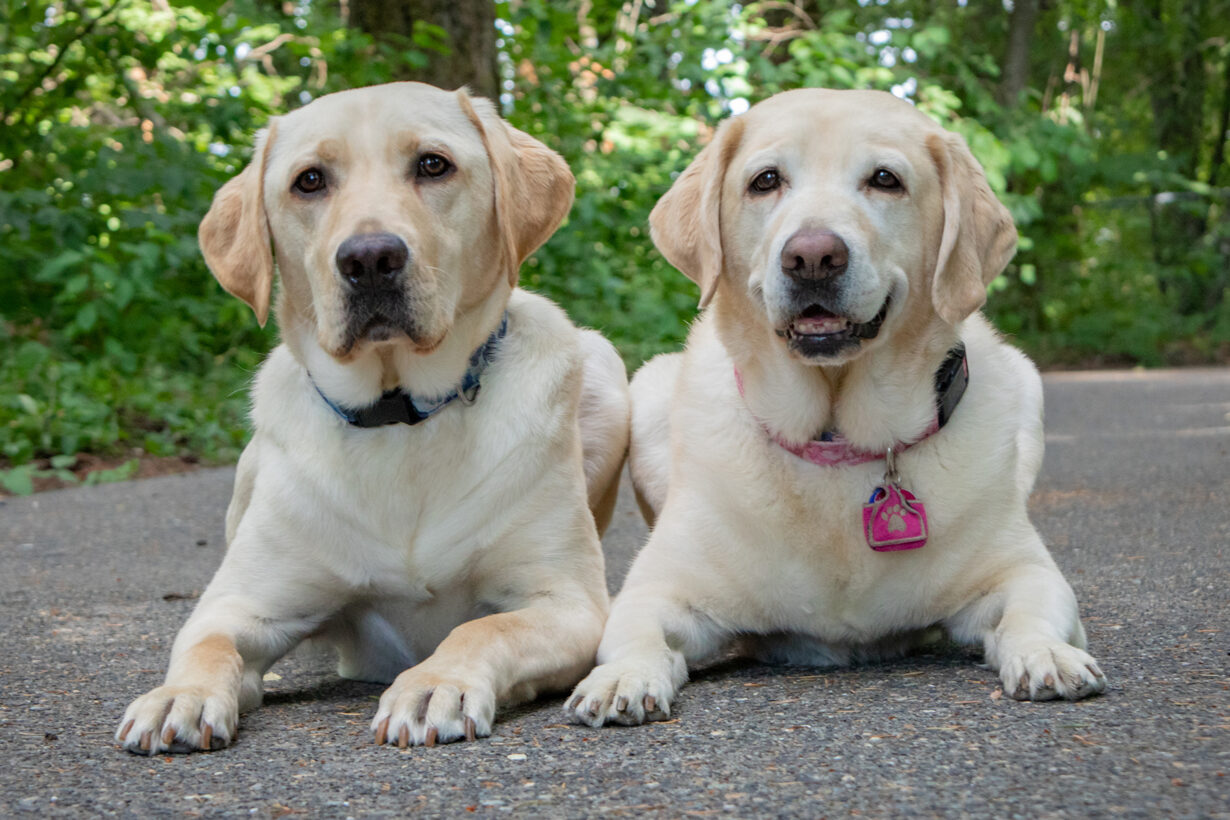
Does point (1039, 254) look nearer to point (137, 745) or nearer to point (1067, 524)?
point (1067, 524)

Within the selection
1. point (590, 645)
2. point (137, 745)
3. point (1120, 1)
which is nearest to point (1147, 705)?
point (590, 645)

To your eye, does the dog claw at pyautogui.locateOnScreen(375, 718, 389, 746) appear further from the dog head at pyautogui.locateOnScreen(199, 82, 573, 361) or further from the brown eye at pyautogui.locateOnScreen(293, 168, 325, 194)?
the brown eye at pyautogui.locateOnScreen(293, 168, 325, 194)

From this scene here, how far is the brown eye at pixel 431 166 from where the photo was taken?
3.19 m

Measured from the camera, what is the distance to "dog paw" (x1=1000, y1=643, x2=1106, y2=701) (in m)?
2.58

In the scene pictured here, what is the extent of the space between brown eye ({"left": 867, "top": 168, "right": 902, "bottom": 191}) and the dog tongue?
0.38 metres

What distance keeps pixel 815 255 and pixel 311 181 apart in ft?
4.19

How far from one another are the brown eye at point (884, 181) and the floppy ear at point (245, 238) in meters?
1.58

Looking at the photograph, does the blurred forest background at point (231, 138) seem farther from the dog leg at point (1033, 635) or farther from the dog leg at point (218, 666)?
the dog leg at point (1033, 635)

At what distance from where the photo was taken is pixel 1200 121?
2206 centimetres

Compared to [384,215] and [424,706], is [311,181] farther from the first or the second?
[424,706]

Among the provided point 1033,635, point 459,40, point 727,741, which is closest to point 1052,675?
point 1033,635

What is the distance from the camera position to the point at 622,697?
8.69ft

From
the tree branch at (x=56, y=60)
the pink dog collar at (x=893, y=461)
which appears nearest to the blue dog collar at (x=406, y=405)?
the pink dog collar at (x=893, y=461)

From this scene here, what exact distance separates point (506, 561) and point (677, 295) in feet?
23.9
